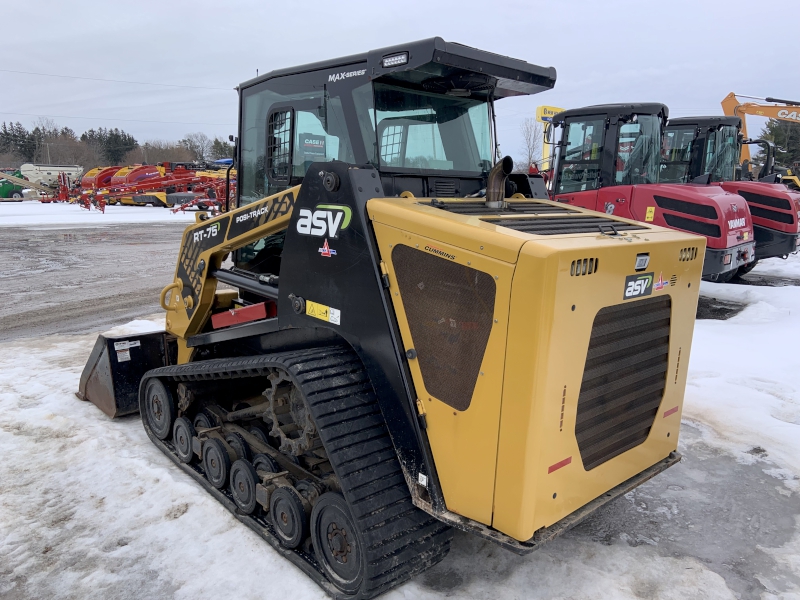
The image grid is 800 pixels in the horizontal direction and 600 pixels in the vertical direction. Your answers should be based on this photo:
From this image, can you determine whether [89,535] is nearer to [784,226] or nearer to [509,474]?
[509,474]

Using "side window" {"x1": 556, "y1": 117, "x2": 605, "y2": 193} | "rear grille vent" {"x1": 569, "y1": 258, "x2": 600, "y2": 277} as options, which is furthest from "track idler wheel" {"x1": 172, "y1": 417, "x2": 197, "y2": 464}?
"side window" {"x1": 556, "y1": 117, "x2": 605, "y2": 193}

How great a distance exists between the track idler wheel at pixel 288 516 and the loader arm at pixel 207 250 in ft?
4.21

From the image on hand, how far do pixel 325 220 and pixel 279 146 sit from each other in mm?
1165

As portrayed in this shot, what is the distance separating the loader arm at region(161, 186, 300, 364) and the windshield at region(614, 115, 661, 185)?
7.54 m

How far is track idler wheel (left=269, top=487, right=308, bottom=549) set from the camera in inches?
123

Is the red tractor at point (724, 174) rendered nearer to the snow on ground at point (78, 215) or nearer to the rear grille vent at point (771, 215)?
the rear grille vent at point (771, 215)

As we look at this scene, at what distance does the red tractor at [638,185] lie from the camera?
9086 millimetres

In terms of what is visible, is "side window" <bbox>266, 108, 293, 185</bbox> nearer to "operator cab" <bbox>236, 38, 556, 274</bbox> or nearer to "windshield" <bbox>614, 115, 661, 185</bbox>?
"operator cab" <bbox>236, 38, 556, 274</bbox>

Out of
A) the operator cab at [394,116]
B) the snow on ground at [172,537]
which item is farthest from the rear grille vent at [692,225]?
the operator cab at [394,116]

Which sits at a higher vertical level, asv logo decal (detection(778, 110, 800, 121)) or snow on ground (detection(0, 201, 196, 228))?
asv logo decal (detection(778, 110, 800, 121))

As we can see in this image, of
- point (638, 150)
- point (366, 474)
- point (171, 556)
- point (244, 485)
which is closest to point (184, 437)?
point (244, 485)

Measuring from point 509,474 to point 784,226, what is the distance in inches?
456

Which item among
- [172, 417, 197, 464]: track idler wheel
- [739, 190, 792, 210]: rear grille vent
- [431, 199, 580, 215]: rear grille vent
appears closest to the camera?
[431, 199, 580, 215]: rear grille vent

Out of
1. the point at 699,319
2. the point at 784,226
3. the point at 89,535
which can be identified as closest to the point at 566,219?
the point at 89,535
